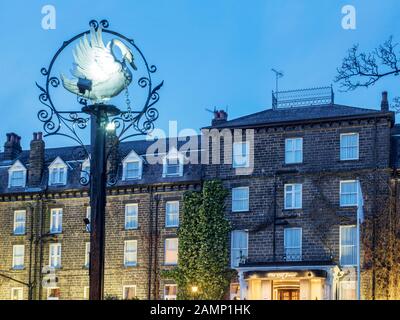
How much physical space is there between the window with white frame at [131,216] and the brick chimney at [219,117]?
5.99m

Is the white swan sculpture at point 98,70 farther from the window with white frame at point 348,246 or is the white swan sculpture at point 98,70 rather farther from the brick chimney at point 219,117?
the brick chimney at point 219,117

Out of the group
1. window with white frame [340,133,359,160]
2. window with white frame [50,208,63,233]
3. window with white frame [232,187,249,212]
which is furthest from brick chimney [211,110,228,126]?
window with white frame [50,208,63,233]

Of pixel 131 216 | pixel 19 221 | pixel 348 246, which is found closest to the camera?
pixel 348 246

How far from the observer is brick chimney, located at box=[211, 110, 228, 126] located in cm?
4616

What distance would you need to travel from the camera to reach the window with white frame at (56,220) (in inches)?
1902

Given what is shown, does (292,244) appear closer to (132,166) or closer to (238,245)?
(238,245)

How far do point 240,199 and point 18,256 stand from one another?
13271 millimetres

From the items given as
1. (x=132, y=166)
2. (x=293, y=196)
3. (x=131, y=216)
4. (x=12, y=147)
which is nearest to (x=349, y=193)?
(x=293, y=196)

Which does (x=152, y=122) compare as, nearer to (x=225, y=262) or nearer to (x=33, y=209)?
(x=225, y=262)

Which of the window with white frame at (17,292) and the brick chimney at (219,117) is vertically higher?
the brick chimney at (219,117)

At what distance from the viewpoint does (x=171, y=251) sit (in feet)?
148

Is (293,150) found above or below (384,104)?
below

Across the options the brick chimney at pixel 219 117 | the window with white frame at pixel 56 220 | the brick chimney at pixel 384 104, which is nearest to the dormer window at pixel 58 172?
the window with white frame at pixel 56 220
